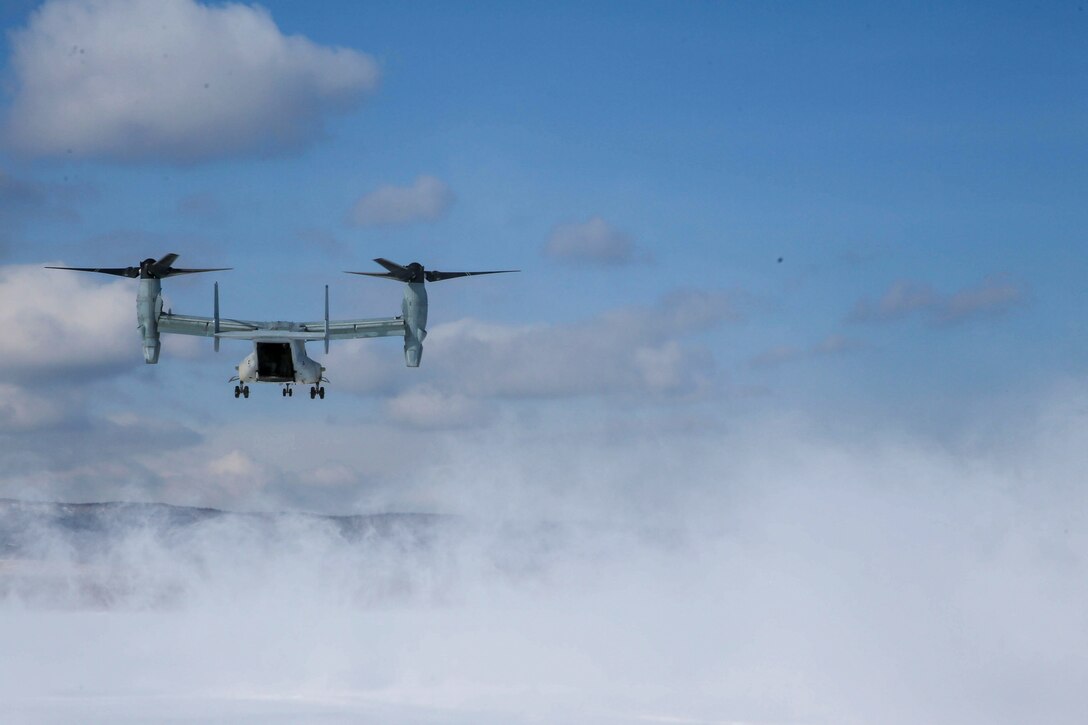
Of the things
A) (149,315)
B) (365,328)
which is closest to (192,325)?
(149,315)

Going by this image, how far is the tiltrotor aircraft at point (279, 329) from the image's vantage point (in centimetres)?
6725

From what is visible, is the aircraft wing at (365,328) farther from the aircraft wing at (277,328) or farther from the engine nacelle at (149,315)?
the engine nacelle at (149,315)

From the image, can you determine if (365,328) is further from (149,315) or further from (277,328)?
(149,315)

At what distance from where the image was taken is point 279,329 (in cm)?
6738

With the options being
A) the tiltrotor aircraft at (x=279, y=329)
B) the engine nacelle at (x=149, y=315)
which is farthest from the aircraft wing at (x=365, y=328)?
the engine nacelle at (x=149, y=315)

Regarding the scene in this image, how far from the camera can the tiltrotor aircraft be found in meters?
67.2

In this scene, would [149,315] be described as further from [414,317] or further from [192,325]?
[414,317]

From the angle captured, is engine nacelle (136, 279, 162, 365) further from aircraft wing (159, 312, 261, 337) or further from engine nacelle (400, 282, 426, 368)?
engine nacelle (400, 282, 426, 368)

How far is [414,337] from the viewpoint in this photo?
228ft

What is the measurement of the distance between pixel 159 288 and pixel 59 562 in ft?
334

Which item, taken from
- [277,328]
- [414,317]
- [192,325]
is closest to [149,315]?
[192,325]

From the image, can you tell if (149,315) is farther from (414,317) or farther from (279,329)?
(414,317)

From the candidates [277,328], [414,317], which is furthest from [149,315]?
[414,317]

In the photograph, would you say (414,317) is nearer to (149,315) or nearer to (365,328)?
(365,328)
